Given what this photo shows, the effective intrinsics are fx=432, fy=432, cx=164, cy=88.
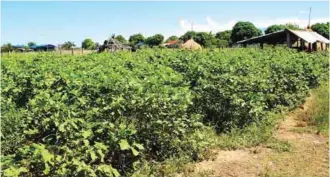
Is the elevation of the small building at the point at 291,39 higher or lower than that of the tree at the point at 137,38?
lower

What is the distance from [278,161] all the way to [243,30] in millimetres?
71828

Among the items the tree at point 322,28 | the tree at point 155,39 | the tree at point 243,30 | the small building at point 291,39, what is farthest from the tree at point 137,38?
the small building at point 291,39

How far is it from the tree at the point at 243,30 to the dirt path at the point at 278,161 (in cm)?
7006

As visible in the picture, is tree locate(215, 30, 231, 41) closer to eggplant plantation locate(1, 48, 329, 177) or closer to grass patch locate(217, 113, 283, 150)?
eggplant plantation locate(1, 48, 329, 177)

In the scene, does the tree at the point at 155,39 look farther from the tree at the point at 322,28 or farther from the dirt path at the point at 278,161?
the dirt path at the point at 278,161

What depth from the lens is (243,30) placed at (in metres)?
76.1

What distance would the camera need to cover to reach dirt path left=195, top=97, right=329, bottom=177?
5.77 metres

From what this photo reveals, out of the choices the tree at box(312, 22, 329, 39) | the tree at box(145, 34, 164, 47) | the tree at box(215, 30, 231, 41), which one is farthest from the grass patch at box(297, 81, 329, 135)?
the tree at box(145, 34, 164, 47)

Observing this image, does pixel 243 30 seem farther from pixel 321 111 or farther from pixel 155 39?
pixel 321 111

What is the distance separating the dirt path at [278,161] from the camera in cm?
577

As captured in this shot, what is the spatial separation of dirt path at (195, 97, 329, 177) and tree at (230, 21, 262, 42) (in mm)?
70061

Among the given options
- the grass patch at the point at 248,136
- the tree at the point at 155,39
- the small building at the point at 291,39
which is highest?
the tree at the point at 155,39

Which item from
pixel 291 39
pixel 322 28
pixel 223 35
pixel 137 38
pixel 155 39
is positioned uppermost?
pixel 322 28

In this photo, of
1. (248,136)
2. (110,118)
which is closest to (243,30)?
(248,136)
